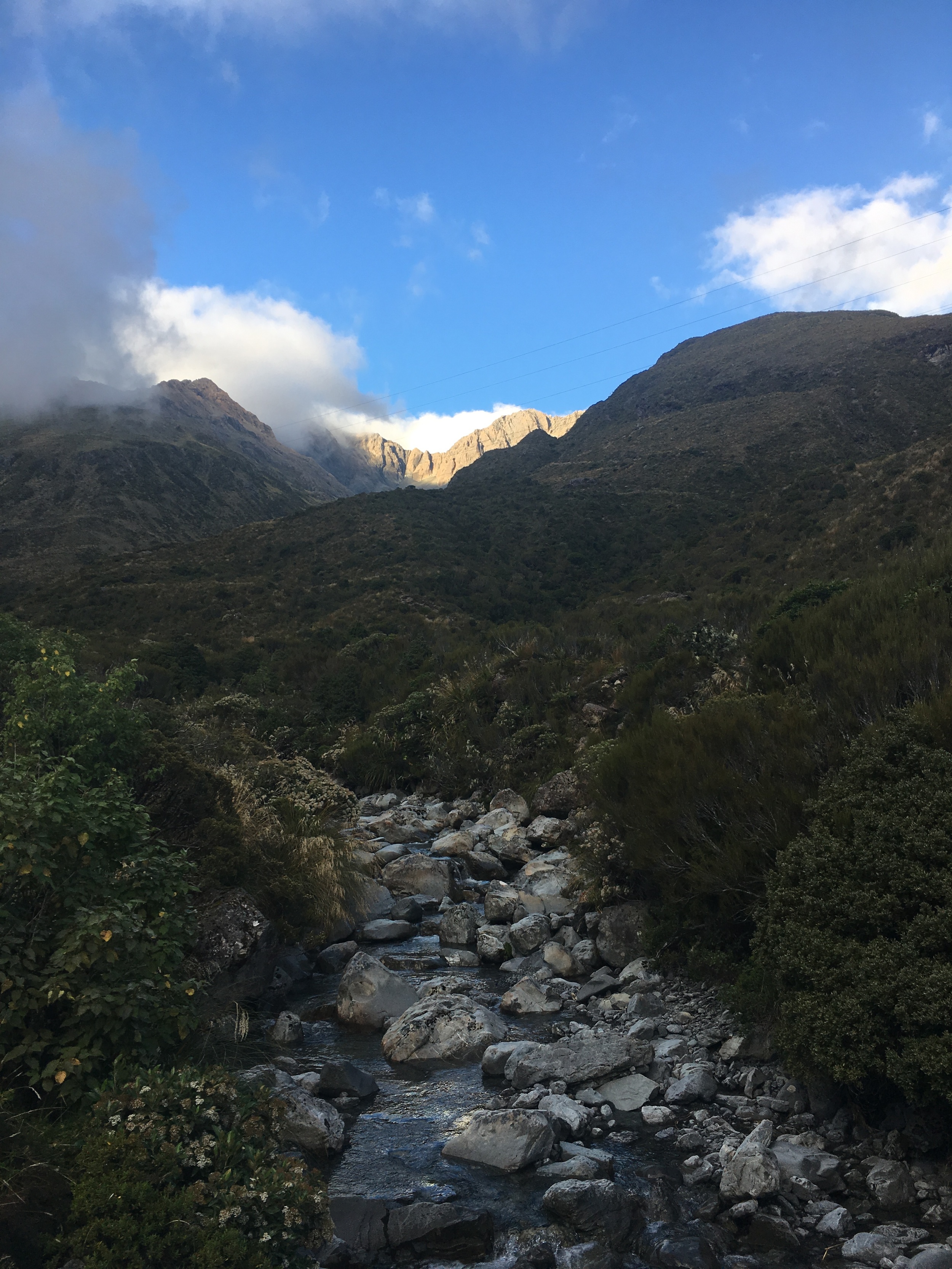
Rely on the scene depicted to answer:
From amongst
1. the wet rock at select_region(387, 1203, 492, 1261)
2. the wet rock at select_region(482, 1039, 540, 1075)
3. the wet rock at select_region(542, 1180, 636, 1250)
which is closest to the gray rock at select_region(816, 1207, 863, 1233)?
the wet rock at select_region(542, 1180, 636, 1250)

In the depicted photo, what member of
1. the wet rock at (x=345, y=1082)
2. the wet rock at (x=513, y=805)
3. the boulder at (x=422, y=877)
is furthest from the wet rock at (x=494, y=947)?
the wet rock at (x=513, y=805)

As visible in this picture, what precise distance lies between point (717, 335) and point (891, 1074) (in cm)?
12292

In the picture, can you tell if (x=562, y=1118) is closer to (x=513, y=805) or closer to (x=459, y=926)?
(x=459, y=926)

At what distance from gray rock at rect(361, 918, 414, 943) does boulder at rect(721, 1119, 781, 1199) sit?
5.81m

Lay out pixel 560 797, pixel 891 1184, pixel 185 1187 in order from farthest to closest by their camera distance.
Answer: pixel 560 797, pixel 891 1184, pixel 185 1187

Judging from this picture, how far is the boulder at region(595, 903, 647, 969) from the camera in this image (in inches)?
312

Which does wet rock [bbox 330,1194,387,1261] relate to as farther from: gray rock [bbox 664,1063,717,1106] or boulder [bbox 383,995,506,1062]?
gray rock [bbox 664,1063,717,1106]

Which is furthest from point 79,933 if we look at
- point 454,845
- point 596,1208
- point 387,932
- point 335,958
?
point 454,845

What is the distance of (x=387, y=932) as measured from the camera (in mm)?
9664

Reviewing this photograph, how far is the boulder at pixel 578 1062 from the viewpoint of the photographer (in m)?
5.80

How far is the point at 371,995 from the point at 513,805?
23.0 feet

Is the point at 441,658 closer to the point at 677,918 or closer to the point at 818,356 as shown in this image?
the point at 677,918

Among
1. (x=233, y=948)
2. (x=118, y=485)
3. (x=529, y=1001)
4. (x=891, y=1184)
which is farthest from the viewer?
(x=118, y=485)

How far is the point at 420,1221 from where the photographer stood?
4.20m
